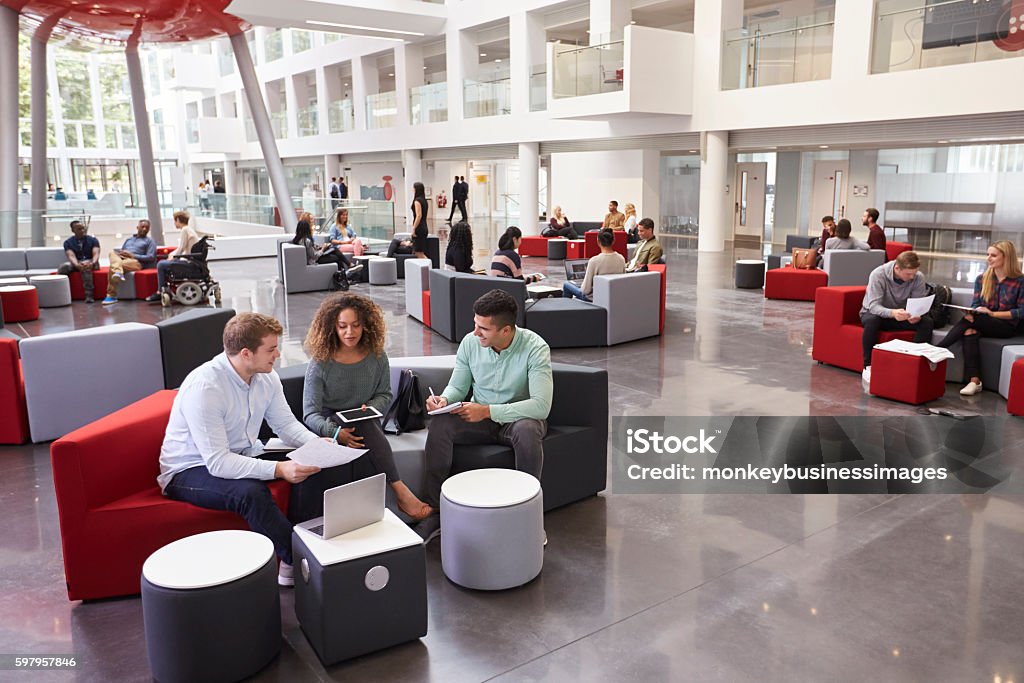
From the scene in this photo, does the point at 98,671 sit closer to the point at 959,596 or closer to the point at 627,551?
the point at 627,551

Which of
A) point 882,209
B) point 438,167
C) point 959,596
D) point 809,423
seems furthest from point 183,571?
point 438,167

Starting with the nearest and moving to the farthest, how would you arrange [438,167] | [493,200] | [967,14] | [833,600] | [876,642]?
[876,642], [833,600], [967,14], [438,167], [493,200]

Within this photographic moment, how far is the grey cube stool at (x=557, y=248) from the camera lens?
18984 millimetres

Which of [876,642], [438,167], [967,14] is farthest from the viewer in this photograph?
[438,167]

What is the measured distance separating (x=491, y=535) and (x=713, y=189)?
57.8 ft

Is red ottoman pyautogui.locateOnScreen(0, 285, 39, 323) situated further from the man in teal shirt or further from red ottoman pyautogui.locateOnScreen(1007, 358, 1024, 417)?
red ottoman pyautogui.locateOnScreen(1007, 358, 1024, 417)

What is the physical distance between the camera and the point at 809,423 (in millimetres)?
6145

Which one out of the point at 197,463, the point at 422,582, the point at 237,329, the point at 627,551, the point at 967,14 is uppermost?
the point at 967,14

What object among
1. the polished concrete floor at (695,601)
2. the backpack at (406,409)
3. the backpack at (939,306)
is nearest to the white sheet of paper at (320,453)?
the polished concrete floor at (695,601)

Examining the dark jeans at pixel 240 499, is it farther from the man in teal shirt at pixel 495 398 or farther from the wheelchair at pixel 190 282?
the wheelchair at pixel 190 282

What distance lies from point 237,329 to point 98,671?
4.91 feet

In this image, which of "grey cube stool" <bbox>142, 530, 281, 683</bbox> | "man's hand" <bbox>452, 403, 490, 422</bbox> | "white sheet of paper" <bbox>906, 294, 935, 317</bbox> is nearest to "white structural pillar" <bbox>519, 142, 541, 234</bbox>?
"white sheet of paper" <bbox>906, 294, 935, 317</bbox>

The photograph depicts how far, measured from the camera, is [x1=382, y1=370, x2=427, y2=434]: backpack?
14.9 ft

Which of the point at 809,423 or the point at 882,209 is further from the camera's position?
the point at 882,209
